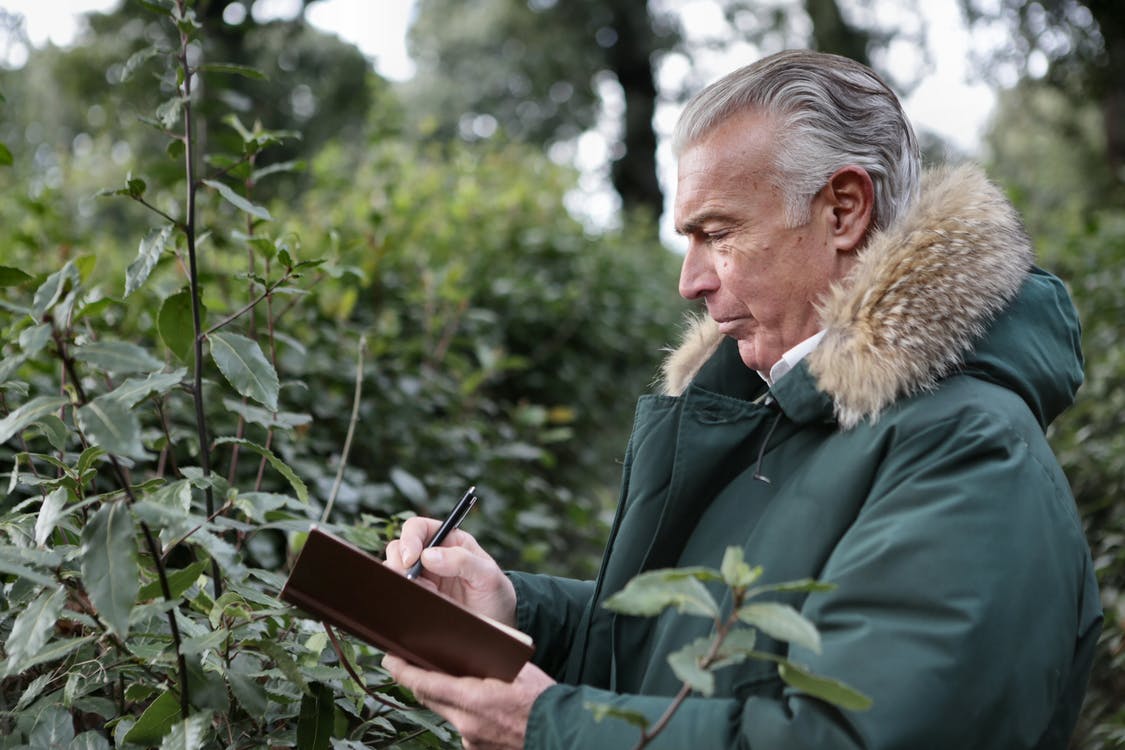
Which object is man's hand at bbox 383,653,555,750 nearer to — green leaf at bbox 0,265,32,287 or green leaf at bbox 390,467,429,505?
green leaf at bbox 0,265,32,287

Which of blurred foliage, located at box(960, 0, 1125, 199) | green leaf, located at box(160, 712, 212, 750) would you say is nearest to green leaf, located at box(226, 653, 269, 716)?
green leaf, located at box(160, 712, 212, 750)

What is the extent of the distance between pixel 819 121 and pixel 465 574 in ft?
3.35

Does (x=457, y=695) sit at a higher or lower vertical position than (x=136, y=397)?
lower

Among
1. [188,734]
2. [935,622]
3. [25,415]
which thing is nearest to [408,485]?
[188,734]

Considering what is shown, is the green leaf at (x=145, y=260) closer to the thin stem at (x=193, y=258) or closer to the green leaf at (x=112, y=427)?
the thin stem at (x=193, y=258)

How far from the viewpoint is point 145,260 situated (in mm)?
1784

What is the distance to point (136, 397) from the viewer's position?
1516 millimetres

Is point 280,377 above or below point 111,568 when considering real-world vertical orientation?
below

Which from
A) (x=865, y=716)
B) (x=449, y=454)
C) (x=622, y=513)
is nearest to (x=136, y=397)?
(x=622, y=513)

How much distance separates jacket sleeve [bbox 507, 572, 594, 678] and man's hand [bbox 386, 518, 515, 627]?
0.09 ft

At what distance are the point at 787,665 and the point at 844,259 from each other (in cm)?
91

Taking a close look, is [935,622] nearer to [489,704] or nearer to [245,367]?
[489,704]

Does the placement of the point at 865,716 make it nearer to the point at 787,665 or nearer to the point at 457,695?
the point at 787,665

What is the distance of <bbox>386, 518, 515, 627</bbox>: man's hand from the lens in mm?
1933
